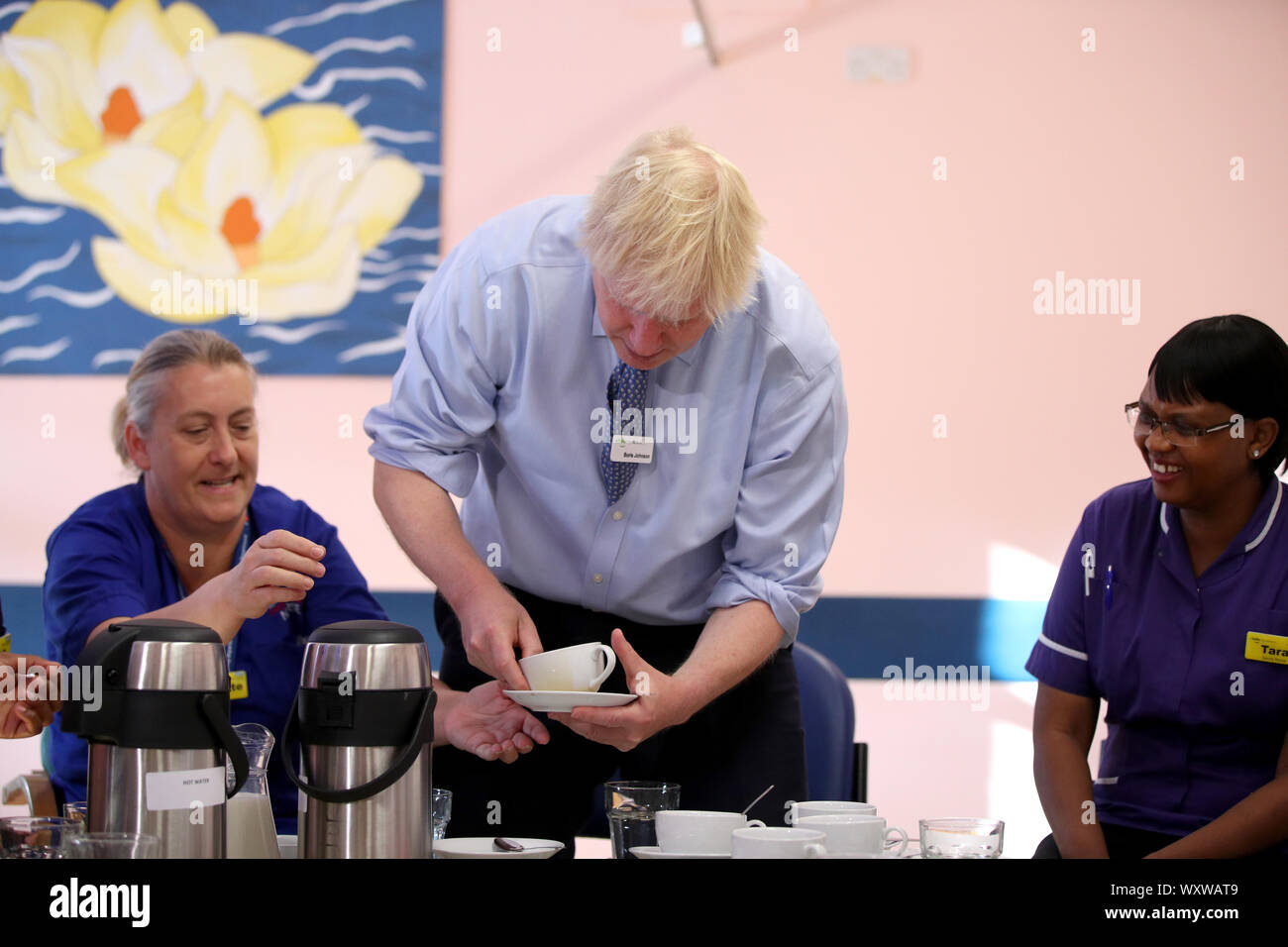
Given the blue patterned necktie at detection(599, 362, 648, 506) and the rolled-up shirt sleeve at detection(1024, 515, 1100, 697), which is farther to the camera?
the rolled-up shirt sleeve at detection(1024, 515, 1100, 697)

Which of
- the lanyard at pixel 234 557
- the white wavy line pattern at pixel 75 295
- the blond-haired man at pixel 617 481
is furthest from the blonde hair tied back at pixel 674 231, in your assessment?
the white wavy line pattern at pixel 75 295

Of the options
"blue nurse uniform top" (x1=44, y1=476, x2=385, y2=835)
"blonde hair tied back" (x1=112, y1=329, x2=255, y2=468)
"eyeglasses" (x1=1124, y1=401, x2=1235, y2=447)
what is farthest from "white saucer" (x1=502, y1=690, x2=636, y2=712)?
"blonde hair tied back" (x1=112, y1=329, x2=255, y2=468)

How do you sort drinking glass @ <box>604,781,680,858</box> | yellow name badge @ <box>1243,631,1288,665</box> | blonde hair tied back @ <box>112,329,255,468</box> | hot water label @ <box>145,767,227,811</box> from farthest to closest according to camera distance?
blonde hair tied back @ <box>112,329,255,468</box> < yellow name badge @ <box>1243,631,1288,665</box> < drinking glass @ <box>604,781,680,858</box> < hot water label @ <box>145,767,227,811</box>

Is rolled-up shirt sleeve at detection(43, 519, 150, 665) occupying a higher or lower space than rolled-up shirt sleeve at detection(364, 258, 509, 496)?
lower

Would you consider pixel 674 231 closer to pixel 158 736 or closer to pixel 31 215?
pixel 158 736

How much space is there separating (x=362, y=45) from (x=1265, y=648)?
3133mm

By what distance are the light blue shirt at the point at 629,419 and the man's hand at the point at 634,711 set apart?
0.28 metres

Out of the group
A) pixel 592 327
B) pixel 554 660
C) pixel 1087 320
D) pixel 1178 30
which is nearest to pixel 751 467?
pixel 592 327

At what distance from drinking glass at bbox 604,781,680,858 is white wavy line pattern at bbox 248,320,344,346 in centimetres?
275

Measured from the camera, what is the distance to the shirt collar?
6.85 feet

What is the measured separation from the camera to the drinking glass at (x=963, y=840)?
1286mm

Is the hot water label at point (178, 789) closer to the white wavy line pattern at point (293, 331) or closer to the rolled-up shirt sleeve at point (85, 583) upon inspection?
the rolled-up shirt sleeve at point (85, 583)

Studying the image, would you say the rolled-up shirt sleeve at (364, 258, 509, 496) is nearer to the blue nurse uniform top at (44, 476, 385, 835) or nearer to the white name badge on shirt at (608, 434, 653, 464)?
the white name badge on shirt at (608, 434, 653, 464)
